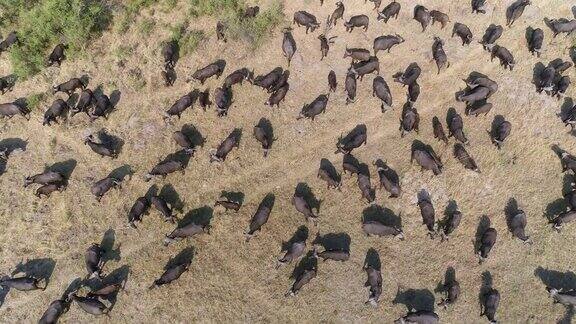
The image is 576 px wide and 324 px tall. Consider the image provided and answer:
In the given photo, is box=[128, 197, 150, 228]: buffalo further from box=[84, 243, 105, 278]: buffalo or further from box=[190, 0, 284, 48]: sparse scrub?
box=[190, 0, 284, 48]: sparse scrub

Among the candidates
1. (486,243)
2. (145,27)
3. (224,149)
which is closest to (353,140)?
(224,149)

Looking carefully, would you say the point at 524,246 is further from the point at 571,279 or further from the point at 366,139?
the point at 366,139

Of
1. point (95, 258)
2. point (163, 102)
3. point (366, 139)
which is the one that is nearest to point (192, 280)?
point (95, 258)

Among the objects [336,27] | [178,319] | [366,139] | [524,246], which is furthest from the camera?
[336,27]

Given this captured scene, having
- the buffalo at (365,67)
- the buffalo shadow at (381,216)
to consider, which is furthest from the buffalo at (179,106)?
the buffalo shadow at (381,216)

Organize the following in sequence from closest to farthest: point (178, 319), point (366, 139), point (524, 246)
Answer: point (178, 319)
point (524, 246)
point (366, 139)
